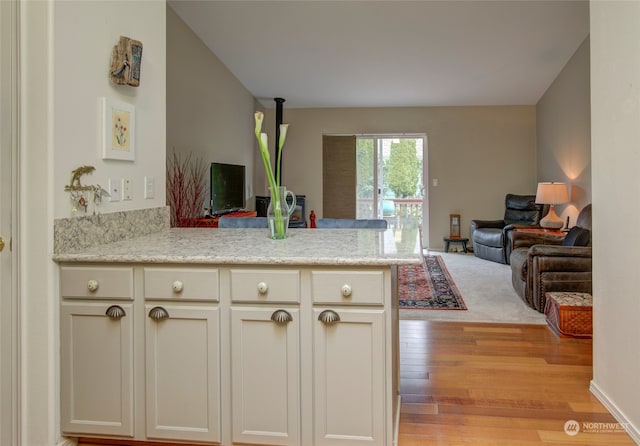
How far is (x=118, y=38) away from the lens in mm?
1950

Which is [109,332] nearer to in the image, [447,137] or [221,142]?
[221,142]

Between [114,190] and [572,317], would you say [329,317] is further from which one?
[572,317]

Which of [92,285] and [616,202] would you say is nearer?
[92,285]

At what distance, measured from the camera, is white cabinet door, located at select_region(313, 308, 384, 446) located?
153 cm

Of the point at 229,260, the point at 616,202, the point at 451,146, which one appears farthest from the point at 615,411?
the point at 451,146

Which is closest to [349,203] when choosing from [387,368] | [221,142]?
[221,142]

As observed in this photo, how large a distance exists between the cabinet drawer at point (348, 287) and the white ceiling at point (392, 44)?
3.33 m

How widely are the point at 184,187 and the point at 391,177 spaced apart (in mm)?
4511

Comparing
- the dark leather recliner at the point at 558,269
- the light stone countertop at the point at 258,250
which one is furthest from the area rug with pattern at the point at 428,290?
the light stone countertop at the point at 258,250

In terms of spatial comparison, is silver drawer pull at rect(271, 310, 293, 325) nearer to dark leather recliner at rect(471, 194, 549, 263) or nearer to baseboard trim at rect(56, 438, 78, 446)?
baseboard trim at rect(56, 438, 78, 446)

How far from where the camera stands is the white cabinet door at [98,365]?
1637 mm

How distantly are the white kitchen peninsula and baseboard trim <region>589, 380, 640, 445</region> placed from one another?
1.04 m

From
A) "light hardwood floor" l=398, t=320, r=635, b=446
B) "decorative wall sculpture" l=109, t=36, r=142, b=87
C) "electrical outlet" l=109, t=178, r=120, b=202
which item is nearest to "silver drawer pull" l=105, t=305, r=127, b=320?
"electrical outlet" l=109, t=178, r=120, b=202

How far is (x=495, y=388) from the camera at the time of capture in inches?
89.8
